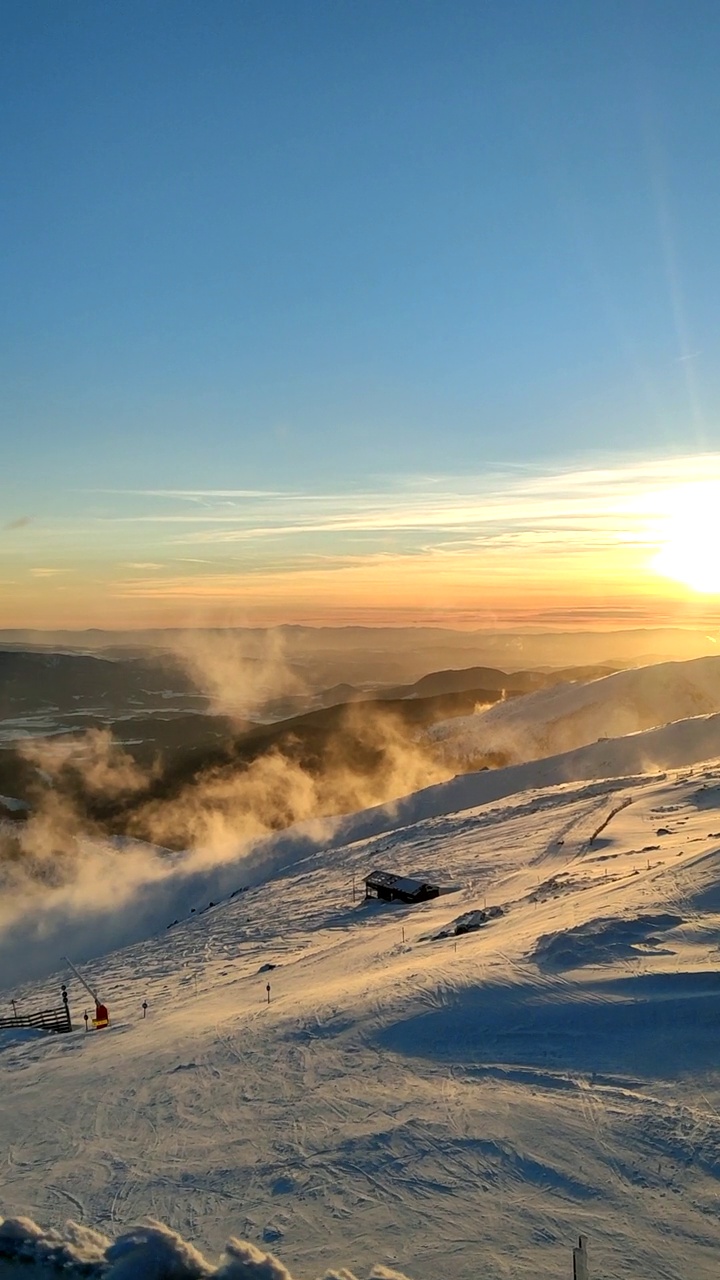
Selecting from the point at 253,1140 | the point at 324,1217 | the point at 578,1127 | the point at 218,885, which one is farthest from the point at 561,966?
the point at 218,885

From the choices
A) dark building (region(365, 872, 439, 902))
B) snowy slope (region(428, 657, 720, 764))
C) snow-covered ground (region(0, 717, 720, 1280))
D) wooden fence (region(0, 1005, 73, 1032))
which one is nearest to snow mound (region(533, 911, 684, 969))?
snow-covered ground (region(0, 717, 720, 1280))

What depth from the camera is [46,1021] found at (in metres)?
21.2

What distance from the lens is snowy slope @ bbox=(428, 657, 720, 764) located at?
252 ft

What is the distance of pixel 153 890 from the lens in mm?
47281

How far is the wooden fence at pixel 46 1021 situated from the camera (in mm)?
20328

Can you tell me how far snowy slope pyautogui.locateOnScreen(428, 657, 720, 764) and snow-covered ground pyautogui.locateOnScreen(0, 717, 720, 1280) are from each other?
54.3 m

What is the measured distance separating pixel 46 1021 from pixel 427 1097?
14.4m

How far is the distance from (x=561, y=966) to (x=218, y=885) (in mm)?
34571

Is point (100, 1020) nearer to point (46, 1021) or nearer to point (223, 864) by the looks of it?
point (46, 1021)

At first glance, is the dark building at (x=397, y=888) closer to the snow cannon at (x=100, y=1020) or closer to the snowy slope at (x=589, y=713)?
the snow cannon at (x=100, y=1020)

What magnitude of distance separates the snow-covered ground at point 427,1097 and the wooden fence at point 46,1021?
0.58 m

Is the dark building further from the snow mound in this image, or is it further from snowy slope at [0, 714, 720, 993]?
snowy slope at [0, 714, 720, 993]

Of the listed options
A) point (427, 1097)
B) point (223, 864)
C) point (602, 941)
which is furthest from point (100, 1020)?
point (223, 864)

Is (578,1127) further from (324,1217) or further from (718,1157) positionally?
(324,1217)
